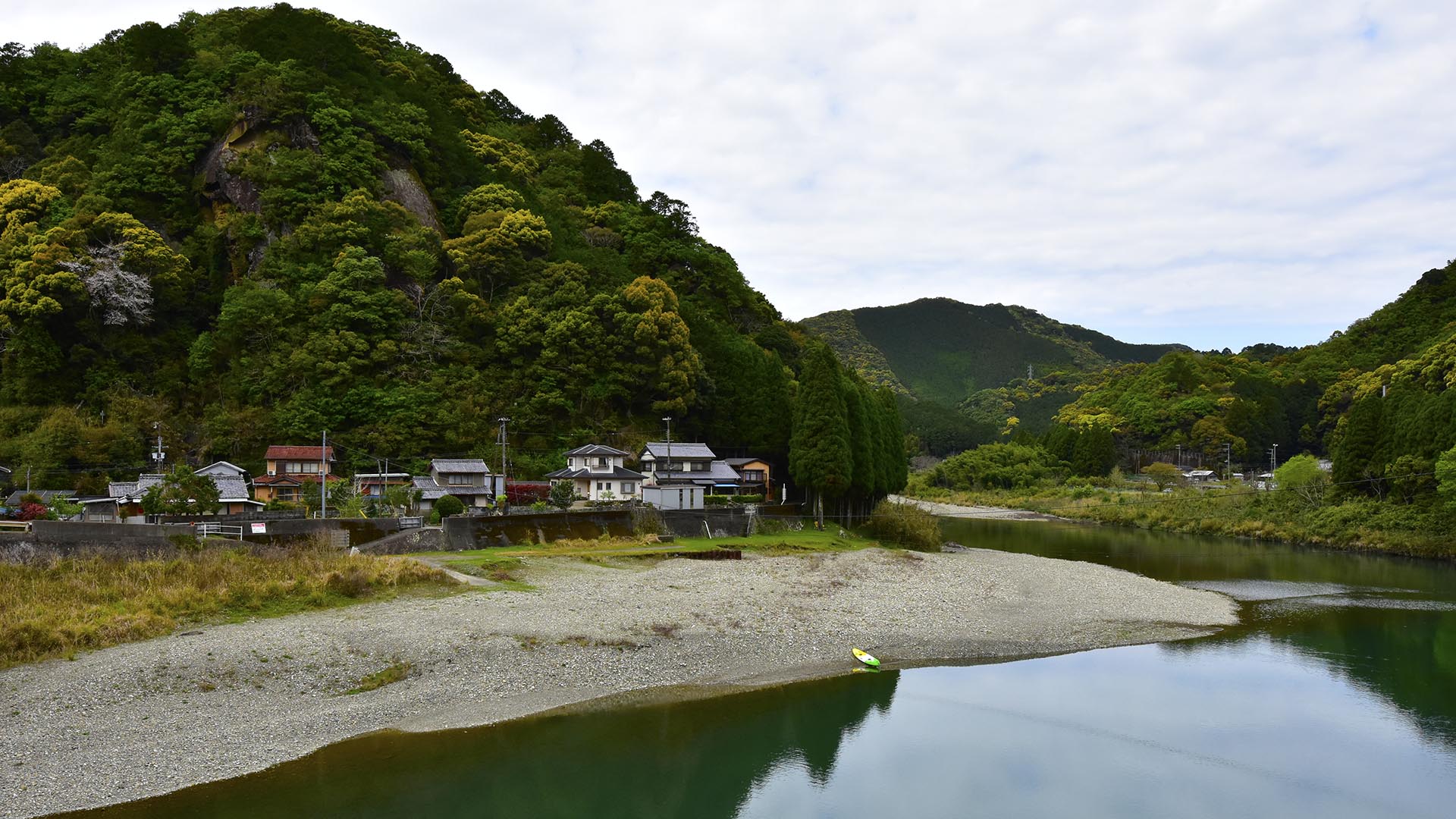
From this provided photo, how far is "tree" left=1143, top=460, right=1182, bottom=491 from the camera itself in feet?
281

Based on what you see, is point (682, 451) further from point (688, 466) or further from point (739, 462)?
point (739, 462)

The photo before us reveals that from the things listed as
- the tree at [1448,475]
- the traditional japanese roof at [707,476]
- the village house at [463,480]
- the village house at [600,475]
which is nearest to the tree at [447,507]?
the village house at [463,480]

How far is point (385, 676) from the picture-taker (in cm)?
1906

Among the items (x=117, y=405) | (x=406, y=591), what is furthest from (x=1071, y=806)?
(x=117, y=405)

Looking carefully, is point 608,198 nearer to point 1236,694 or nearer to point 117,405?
point 117,405

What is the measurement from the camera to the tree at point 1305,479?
182ft

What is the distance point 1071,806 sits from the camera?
50.9ft

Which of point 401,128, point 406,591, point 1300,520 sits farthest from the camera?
point 401,128

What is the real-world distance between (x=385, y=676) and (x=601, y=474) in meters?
27.5

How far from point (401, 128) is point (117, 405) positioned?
30.4 m

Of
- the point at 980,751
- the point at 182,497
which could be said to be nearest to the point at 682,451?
the point at 182,497

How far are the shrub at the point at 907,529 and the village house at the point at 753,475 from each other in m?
9.19

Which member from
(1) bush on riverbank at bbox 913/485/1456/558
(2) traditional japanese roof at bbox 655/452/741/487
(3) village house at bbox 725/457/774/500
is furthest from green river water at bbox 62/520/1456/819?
(3) village house at bbox 725/457/774/500

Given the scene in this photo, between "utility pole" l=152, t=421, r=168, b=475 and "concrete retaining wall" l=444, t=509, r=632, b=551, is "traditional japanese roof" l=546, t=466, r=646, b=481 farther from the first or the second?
"utility pole" l=152, t=421, r=168, b=475
